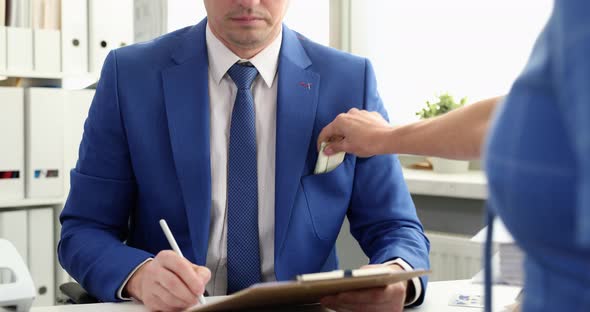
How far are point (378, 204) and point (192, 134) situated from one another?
0.45 m

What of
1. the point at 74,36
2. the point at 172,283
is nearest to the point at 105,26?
the point at 74,36

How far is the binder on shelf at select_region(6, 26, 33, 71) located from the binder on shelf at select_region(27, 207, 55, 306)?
1.99ft

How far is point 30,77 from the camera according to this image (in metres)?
3.02

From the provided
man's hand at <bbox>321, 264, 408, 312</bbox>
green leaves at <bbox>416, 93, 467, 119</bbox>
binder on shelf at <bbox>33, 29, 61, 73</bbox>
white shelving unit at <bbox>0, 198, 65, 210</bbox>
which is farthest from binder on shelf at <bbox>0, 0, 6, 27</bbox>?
man's hand at <bbox>321, 264, 408, 312</bbox>

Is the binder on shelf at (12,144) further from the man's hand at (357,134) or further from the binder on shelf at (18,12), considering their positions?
the man's hand at (357,134)

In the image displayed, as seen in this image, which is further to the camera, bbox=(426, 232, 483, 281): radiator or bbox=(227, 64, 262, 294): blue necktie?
bbox=(426, 232, 483, 281): radiator

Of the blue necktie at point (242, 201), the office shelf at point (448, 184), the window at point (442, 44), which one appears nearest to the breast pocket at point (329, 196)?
the blue necktie at point (242, 201)

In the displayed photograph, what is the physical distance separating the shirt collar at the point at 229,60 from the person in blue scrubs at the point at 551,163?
120 cm

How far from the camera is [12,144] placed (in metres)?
2.89

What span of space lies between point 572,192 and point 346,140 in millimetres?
1073

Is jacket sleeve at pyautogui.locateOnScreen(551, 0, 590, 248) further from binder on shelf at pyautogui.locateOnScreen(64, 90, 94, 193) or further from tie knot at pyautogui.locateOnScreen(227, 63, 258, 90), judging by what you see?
binder on shelf at pyautogui.locateOnScreen(64, 90, 94, 193)

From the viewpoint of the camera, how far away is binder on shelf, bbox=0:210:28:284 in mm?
2918

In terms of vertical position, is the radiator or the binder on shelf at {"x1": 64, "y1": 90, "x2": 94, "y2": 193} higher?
the binder on shelf at {"x1": 64, "y1": 90, "x2": 94, "y2": 193}

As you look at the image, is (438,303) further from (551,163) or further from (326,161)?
(551,163)
